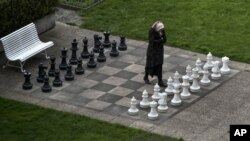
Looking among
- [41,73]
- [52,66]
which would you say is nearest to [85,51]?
[52,66]

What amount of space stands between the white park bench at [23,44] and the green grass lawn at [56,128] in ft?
8.21

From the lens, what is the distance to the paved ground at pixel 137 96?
16.4 m

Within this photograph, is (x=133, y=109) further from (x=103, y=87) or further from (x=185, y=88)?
(x=103, y=87)

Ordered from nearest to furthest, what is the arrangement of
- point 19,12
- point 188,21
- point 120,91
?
point 120,91, point 19,12, point 188,21

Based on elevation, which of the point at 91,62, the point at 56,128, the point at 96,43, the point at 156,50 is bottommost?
the point at 56,128

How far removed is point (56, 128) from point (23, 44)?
4314mm

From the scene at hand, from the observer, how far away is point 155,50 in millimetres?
17875

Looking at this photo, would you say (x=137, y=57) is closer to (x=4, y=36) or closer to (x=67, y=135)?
(x=4, y=36)

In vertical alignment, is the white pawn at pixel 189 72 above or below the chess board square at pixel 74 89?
above

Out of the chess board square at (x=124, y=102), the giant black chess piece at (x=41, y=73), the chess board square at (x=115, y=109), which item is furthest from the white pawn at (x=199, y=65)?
the giant black chess piece at (x=41, y=73)

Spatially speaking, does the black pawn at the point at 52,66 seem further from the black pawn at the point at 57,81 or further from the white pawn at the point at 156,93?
the white pawn at the point at 156,93

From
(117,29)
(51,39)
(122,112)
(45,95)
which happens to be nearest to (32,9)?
(51,39)

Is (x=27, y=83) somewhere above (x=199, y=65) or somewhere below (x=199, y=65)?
below

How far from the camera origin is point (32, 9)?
21.2 meters
